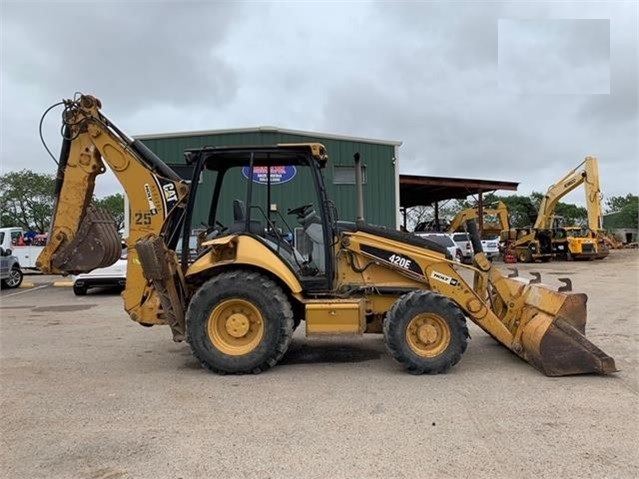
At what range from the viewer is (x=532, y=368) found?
20.0 ft

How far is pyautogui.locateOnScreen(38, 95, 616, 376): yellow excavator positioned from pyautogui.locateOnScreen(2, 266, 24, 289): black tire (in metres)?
13.8

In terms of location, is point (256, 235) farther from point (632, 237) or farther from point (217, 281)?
point (632, 237)

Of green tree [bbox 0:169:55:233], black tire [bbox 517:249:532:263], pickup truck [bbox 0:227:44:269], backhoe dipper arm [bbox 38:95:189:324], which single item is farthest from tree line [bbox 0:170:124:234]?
backhoe dipper arm [bbox 38:95:189:324]

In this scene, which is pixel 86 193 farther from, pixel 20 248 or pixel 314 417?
pixel 20 248

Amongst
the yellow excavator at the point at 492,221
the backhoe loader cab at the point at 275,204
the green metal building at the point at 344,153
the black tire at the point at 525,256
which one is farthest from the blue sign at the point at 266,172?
the yellow excavator at the point at 492,221

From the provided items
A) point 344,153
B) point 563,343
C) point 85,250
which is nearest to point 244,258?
point 85,250

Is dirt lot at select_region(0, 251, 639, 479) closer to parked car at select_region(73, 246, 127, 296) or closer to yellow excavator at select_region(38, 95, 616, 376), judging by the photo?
yellow excavator at select_region(38, 95, 616, 376)

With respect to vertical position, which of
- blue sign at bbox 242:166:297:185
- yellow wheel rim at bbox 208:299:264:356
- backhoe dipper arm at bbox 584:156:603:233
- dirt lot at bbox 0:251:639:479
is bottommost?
dirt lot at bbox 0:251:639:479

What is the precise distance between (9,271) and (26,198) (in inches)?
1470

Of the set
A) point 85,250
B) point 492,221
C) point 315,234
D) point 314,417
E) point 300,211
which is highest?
point 492,221

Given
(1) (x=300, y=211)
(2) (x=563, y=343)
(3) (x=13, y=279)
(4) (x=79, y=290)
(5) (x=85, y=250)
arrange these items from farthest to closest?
→ (3) (x=13, y=279) < (4) (x=79, y=290) < (1) (x=300, y=211) < (5) (x=85, y=250) < (2) (x=563, y=343)

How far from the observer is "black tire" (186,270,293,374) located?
19.6 feet

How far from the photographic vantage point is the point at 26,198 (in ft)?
168

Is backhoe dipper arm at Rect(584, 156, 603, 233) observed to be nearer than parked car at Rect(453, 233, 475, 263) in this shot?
No
